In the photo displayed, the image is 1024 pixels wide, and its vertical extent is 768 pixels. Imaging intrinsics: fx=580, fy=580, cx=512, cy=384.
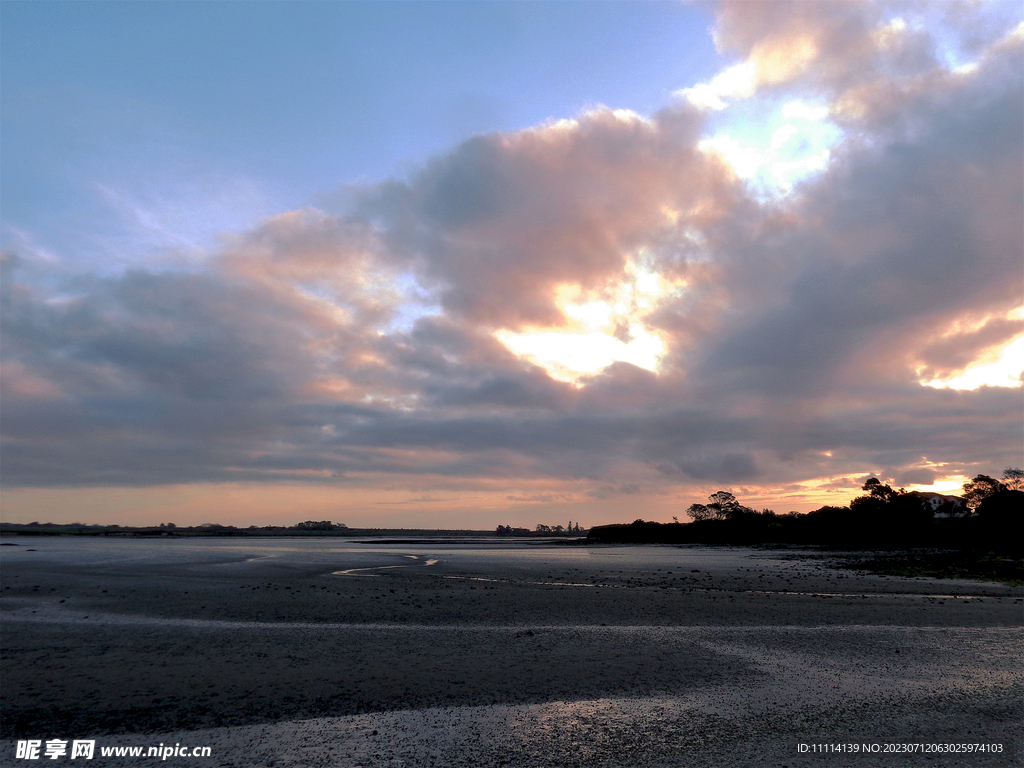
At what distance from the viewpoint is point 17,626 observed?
18.0 m

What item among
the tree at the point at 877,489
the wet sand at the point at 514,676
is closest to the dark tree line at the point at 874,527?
the tree at the point at 877,489

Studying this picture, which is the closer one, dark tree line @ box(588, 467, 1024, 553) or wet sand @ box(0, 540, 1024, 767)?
wet sand @ box(0, 540, 1024, 767)

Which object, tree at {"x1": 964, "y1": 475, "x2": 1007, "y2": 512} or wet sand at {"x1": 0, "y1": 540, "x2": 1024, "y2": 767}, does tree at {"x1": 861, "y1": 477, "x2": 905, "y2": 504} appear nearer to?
tree at {"x1": 964, "y1": 475, "x2": 1007, "y2": 512}

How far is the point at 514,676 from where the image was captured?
1191cm

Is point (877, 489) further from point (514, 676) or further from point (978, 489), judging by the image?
point (514, 676)

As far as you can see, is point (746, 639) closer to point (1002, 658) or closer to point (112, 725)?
point (1002, 658)

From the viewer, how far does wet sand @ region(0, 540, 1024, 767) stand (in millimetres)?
8578

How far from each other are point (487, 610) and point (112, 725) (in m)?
12.6

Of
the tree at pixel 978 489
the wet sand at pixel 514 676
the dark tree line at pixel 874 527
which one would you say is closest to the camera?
the wet sand at pixel 514 676

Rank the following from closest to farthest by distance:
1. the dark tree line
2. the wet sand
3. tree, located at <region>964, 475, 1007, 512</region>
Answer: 1. the wet sand
2. the dark tree line
3. tree, located at <region>964, 475, 1007, 512</region>

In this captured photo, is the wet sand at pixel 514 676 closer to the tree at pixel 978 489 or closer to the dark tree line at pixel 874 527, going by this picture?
the dark tree line at pixel 874 527

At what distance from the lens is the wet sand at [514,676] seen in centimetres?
858

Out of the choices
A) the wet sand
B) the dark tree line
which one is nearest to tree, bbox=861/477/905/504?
the dark tree line

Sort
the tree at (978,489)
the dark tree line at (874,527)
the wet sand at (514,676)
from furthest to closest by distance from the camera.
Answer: the tree at (978,489)
the dark tree line at (874,527)
the wet sand at (514,676)
